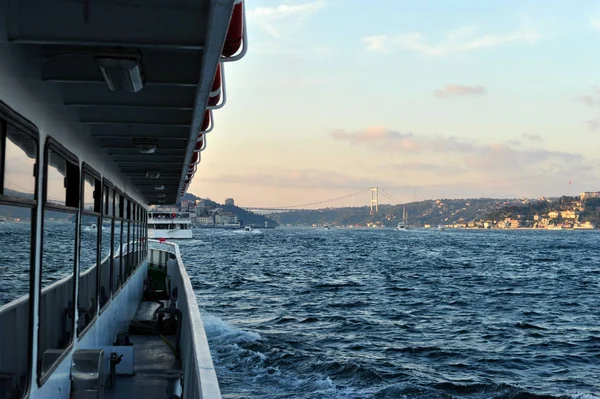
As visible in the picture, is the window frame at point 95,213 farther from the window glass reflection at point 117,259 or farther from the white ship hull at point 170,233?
the white ship hull at point 170,233

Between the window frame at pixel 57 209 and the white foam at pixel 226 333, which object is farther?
the white foam at pixel 226 333

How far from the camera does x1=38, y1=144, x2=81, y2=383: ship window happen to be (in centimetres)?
416

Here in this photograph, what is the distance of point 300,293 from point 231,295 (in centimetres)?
352

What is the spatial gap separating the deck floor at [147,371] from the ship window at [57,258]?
49.4 inches

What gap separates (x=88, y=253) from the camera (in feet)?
20.7

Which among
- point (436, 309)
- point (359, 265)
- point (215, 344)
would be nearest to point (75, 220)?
point (215, 344)

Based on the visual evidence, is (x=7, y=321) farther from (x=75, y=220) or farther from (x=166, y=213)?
(x=166, y=213)

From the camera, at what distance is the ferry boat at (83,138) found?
278 cm

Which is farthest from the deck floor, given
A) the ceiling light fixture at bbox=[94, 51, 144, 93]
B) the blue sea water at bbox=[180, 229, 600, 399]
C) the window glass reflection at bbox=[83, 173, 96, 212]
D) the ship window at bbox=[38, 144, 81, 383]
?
the ceiling light fixture at bbox=[94, 51, 144, 93]

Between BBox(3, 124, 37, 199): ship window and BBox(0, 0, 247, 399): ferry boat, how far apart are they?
1 cm

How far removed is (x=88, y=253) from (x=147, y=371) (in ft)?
7.78

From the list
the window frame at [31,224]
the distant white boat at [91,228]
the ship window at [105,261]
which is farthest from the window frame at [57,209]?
the ship window at [105,261]

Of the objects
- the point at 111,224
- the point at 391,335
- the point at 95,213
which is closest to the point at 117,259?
the point at 111,224

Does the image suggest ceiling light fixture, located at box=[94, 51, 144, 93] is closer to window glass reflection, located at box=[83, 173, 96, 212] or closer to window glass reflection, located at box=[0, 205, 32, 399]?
window glass reflection, located at box=[0, 205, 32, 399]
